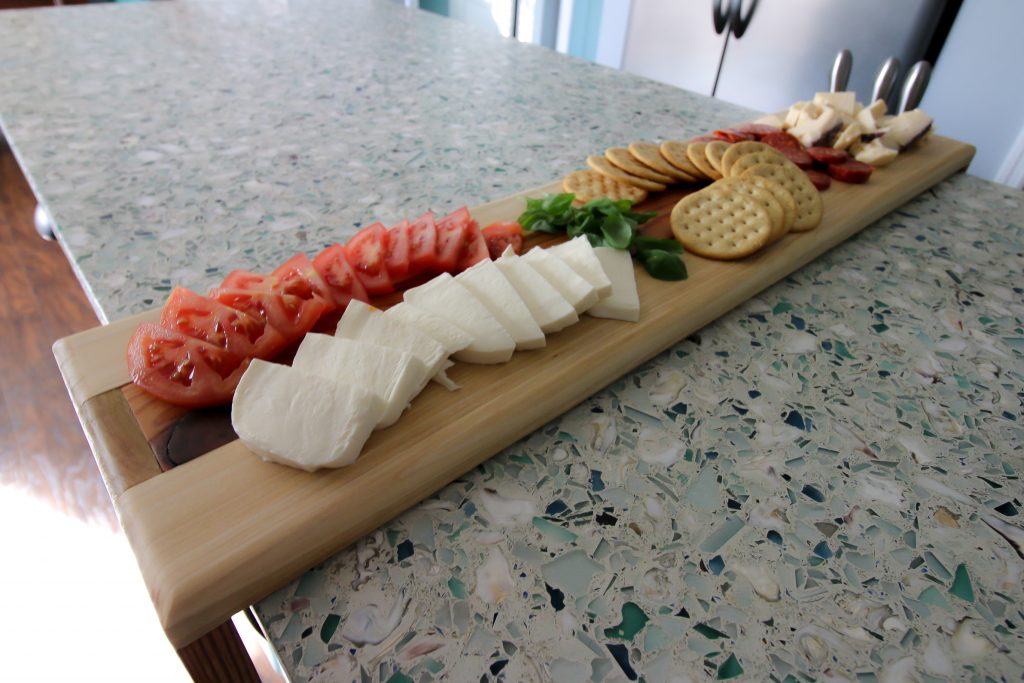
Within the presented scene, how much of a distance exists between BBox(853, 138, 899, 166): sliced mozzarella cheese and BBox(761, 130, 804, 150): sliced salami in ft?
Answer: 0.47

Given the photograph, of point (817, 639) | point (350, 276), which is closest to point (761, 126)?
point (350, 276)

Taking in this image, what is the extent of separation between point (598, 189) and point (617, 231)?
241 millimetres

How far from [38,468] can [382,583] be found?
210cm

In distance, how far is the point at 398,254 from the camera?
0.98m

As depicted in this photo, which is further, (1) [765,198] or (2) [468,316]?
(1) [765,198]

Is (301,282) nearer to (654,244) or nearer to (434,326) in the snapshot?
(434,326)

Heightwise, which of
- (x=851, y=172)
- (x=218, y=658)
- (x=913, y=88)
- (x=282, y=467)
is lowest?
(x=218, y=658)

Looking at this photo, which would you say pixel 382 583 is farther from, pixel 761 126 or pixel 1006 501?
pixel 761 126

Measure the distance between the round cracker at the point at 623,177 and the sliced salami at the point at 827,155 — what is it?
431 mm

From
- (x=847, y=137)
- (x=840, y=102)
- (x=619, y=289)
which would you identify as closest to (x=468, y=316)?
(x=619, y=289)

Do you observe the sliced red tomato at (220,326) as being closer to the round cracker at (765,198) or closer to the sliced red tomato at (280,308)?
the sliced red tomato at (280,308)

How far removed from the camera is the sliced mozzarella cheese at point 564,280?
2.95 feet

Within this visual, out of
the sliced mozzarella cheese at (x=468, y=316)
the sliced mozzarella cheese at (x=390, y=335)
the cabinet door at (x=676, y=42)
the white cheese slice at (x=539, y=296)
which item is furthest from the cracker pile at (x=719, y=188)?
the cabinet door at (x=676, y=42)

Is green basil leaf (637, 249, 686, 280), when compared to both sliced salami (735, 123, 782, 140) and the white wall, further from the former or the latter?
the white wall
